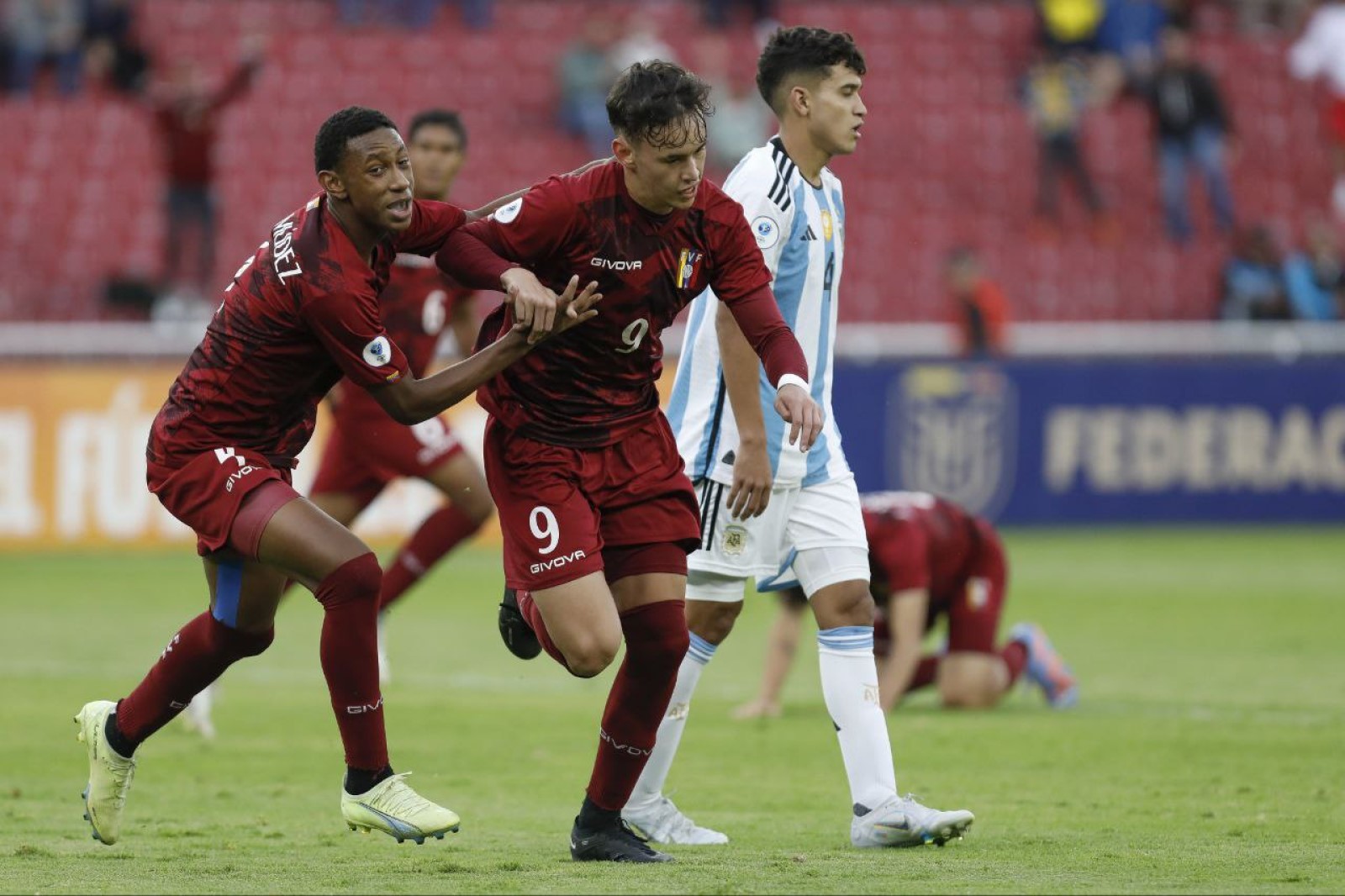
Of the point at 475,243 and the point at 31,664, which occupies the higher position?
the point at 475,243

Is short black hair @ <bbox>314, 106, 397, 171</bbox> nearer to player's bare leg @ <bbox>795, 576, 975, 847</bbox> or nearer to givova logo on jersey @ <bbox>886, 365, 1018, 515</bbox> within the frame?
player's bare leg @ <bbox>795, 576, 975, 847</bbox>

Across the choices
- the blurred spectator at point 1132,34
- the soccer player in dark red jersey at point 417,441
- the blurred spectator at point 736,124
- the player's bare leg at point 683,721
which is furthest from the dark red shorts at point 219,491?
the blurred spectator at point 1132,34

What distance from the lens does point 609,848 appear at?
6031mm

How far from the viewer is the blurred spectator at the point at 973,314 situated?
61.0 ft

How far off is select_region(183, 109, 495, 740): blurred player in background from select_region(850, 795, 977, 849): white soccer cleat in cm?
420

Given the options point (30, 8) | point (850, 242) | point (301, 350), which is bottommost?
point (301, 350)

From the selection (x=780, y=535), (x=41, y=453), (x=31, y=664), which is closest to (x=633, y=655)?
(x=780, y=535)

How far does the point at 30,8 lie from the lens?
21.8 meters

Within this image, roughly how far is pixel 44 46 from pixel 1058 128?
11231mm

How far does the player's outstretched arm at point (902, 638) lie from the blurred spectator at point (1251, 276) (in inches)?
459

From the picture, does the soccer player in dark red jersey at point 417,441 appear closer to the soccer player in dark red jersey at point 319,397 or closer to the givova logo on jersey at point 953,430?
the soccer player in dark red jersey at point 319,397

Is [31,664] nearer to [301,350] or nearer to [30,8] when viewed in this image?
[301,350]

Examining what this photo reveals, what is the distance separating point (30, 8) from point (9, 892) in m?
18.3

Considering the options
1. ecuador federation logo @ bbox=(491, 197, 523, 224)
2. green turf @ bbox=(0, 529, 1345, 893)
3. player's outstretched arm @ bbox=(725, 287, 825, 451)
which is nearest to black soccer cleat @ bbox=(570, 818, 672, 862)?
green turf @ bbox=(0, 529, 1345, 893)
